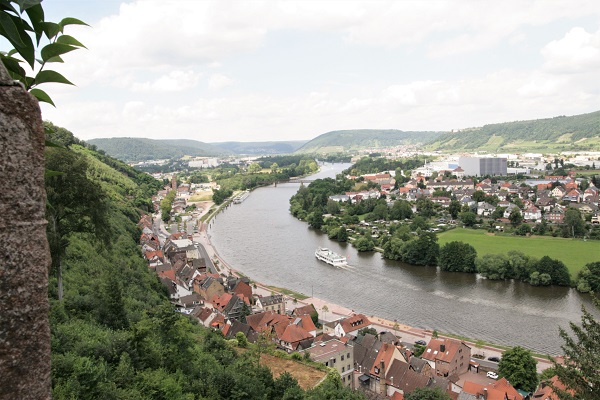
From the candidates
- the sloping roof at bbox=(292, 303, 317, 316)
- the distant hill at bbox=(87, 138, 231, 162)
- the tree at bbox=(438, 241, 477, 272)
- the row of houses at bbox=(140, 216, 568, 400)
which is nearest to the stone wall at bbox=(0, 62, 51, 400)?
the row of houses at bbox=(140, 216, 568, 400)

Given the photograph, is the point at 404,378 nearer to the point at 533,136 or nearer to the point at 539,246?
the point at 539,246

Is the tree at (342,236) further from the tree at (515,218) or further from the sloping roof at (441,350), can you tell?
the sloping roof at (441,350)

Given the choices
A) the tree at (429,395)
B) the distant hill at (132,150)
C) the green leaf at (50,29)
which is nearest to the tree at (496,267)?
the tree at (429,395)

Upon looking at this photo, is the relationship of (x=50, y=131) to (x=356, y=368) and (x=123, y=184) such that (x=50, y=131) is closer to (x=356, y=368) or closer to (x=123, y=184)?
(x=356, y=368)

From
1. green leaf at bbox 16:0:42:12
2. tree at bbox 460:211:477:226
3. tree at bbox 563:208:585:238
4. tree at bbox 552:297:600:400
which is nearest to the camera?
green leaf at bbox 16:0:42:12

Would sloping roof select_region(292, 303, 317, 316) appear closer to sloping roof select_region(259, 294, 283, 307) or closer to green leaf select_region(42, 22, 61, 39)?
sloping roof select_region(259, 294, 283, 307)

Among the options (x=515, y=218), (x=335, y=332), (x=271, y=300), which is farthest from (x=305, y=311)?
(x=515, y=218)

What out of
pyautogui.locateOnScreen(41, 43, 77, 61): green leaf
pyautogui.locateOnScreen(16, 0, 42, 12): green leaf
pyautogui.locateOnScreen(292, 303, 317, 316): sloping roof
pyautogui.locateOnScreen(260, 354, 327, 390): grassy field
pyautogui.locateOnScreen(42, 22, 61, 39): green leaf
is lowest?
pyautogui.locateOnScreen(292, 303, 317, 316): sloping roof
